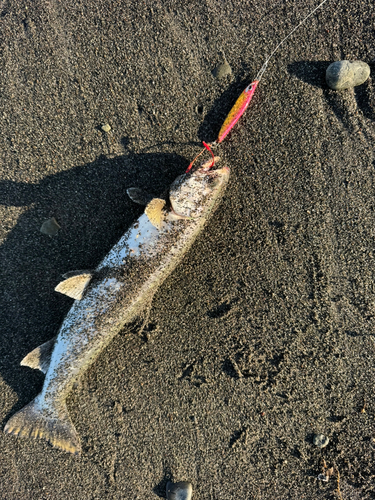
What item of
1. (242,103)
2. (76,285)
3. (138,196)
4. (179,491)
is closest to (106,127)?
(138,196)

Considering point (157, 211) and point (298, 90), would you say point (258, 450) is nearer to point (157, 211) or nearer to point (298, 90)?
point (157, 211)

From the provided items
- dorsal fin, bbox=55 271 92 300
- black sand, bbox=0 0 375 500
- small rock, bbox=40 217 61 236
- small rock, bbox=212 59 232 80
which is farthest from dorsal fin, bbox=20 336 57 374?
small rock, bbox=212 59 232 80

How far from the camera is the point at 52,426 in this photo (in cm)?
314

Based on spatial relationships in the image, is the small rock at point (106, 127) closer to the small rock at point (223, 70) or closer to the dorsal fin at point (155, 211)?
the dorsal fin at point (155, 211)

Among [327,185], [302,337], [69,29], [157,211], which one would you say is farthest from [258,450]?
[69,29]

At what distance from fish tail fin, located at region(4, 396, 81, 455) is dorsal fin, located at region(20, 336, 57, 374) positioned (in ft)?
1.30

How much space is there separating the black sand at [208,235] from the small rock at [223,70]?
3.6 inches

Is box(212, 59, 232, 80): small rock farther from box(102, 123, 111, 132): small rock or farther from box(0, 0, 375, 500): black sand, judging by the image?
box(102, 123, 111, 132): small rock

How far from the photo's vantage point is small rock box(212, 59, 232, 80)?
10.2ft

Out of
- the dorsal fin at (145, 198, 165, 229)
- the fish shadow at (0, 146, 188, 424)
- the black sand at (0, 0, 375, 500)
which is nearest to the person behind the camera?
the dorsal fin at (145, 198, 165, 229)

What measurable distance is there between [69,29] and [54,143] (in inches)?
49.9

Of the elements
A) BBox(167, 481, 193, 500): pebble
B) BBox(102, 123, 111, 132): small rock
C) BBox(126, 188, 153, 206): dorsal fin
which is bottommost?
BBox(167, 481, 193, 500): pebble

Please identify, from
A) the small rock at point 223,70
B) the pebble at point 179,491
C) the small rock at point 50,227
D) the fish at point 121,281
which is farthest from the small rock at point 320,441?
the small rock at point 223,70

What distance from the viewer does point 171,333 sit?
128 inches
